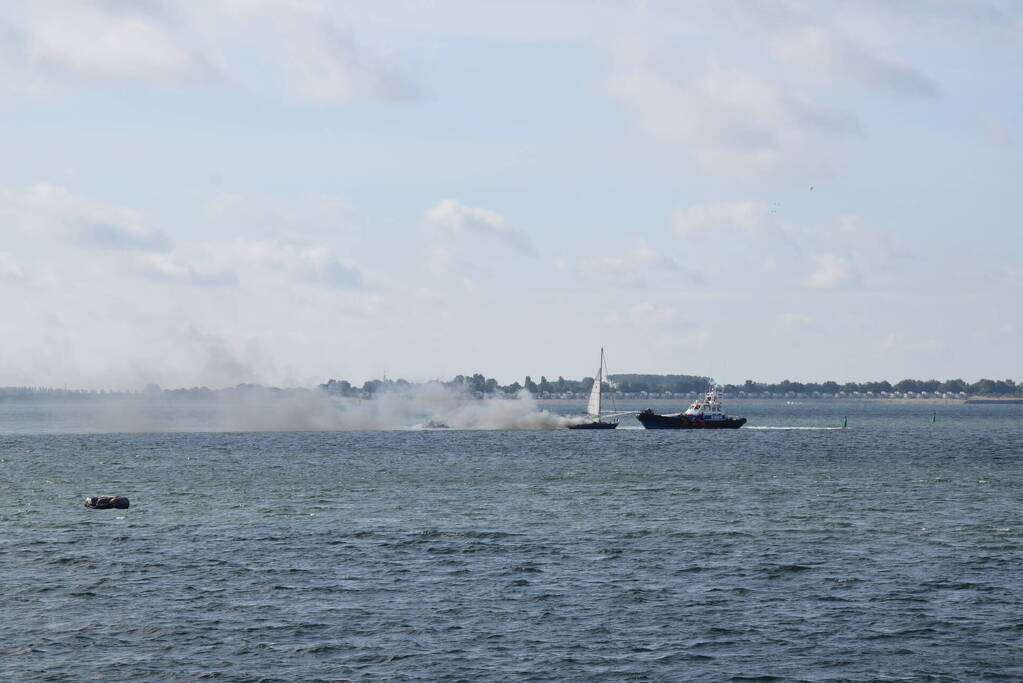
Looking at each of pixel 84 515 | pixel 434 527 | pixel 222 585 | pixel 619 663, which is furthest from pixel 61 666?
pixel 84 515

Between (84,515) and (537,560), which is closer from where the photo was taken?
(537,560)

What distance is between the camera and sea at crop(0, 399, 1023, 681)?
4231 centimetres

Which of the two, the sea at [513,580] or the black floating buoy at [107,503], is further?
the black floating buoy at [107,503]

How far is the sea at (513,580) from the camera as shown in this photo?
1666 inches

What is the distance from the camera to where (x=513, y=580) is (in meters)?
57.1

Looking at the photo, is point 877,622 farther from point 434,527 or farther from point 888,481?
point 888,481

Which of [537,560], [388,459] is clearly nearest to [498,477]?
[388,459]

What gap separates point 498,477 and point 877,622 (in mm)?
72265

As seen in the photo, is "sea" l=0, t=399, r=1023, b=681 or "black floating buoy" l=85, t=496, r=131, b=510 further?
"black floating buoy" l=85, t=496, r=131, b=510

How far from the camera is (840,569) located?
6047 centimetres

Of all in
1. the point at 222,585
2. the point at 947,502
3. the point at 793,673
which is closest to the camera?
the point at 793,673

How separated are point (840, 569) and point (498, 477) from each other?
60723 millimetres

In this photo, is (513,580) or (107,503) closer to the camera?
(513,580)

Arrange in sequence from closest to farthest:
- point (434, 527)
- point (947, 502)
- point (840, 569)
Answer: point (840, 569) → point (434, 527) → point (947, 502)
